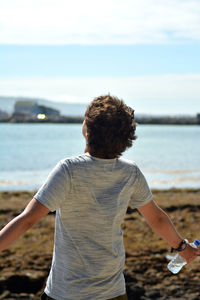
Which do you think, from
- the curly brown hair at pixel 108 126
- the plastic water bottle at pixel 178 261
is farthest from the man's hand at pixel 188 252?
the curly brown hair at pixel 108 126

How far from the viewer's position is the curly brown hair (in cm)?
223

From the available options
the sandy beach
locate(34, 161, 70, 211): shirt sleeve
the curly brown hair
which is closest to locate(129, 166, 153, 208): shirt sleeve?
the curly brown hair

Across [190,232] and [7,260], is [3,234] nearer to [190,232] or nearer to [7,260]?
[7,260]

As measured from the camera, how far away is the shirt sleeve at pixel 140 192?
2.44m

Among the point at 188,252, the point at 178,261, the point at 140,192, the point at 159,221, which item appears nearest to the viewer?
the point at 140,192

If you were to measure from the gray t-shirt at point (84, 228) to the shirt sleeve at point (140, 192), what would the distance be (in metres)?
0.14

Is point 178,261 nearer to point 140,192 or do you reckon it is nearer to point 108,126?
point 140,192

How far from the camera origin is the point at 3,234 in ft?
7.09

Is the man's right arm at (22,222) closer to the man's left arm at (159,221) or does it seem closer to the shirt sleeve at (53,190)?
the shirt sleeve at (53,190)

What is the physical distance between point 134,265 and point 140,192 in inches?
205

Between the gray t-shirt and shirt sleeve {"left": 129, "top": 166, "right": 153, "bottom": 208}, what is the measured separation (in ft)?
0.46

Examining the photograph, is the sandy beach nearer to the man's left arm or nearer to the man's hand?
the man's hand

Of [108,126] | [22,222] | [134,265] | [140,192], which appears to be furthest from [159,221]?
[134,265]

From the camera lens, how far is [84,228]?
226cm
